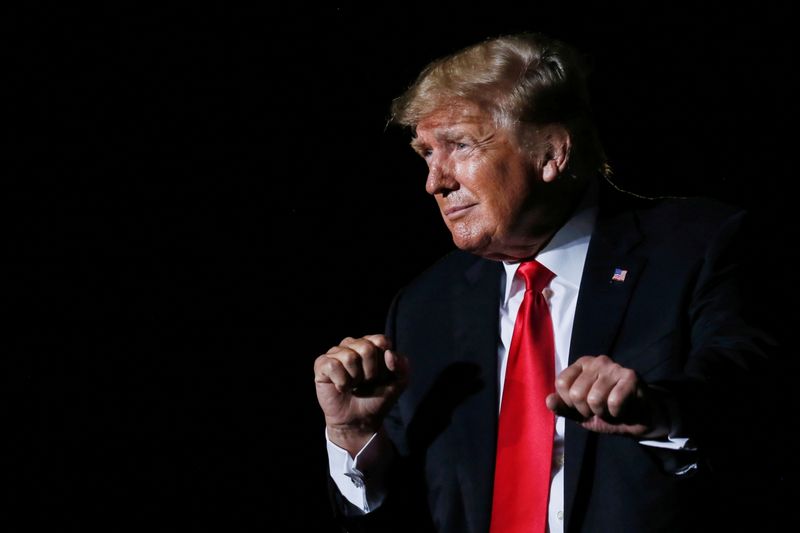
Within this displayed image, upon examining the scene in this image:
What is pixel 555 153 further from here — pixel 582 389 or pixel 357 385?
pixel 582 389

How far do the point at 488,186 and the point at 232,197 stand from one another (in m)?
0.74

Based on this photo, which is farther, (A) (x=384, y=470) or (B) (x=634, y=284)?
(A) (x=384, y=470)

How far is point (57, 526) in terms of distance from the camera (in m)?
2.16

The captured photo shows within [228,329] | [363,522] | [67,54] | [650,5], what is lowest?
[363,522]

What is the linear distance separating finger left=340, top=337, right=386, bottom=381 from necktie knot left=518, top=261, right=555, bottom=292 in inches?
14.3

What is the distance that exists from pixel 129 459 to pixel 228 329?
0.40 meters

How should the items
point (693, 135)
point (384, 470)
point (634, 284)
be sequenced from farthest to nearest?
1. point (693, 135)
2. point (384, 470)
3. point (634, 284)

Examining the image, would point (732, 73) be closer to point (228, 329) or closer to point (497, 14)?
point (497, 14)

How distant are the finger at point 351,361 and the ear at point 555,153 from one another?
22.9 inches

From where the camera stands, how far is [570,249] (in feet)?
6.22

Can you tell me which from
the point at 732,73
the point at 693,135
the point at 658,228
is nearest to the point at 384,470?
the point at 658,228

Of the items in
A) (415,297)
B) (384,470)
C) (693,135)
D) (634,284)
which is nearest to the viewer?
(634,284)

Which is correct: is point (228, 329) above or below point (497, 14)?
below

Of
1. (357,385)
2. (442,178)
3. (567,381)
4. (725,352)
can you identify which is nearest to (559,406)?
(567,381)
